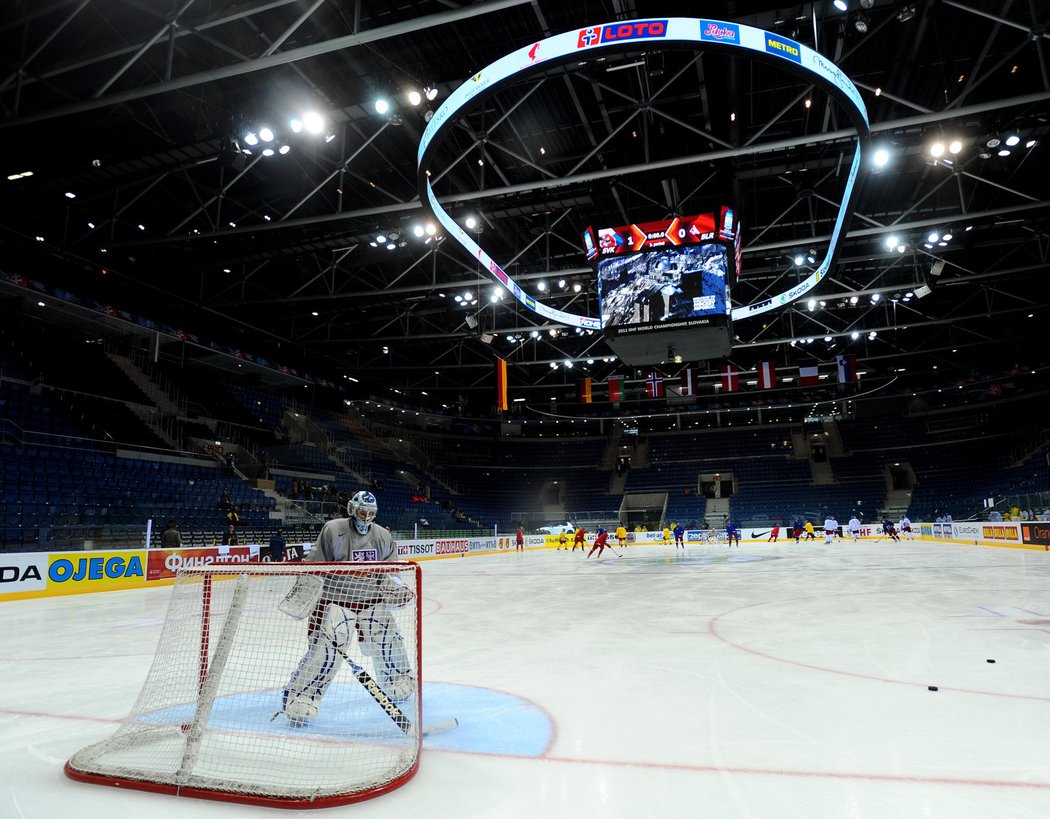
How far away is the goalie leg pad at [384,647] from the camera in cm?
362

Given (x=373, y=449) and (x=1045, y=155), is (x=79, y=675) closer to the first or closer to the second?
(x=1045, y=155)

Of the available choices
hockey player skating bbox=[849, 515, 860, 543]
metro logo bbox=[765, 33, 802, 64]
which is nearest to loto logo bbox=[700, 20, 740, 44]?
metro logo bbox=[765, 33, 802, 64]

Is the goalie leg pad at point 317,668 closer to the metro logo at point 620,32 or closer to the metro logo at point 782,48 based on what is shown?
the metro logo at point 620,32

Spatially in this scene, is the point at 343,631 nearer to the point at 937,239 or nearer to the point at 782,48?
the point at 782,48

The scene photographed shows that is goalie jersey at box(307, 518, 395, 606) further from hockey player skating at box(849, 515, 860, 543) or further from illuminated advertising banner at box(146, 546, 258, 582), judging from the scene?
hockey player skating at box(849, 515, 860, 543)

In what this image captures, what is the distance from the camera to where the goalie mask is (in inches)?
156

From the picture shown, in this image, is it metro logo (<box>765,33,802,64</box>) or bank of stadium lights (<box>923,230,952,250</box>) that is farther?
bank of stadium lights (<box>923,230,952,250</box>)

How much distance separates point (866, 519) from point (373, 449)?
30.5 meters

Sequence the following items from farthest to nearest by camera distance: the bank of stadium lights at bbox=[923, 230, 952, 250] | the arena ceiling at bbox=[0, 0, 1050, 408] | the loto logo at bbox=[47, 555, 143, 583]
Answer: the bank of stadium lights at bbox=[923, 230, 952, 250] → the loto logo at bbox=[47, 555, 143, 583] → the arena ceiling at bbox=[0, 0, 1050, 408]

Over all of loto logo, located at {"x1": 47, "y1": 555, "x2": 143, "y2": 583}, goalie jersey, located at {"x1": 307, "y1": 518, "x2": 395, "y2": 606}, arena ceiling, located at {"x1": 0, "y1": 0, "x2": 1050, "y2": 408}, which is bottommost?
loto logo, located at {"x1": 47, "y1": 555, "x2": 143, "y2": 583}

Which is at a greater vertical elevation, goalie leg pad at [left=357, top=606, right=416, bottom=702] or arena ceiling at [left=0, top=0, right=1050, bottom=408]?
arena ceiling at [left=0, top=0, right=1050, bottom=408]

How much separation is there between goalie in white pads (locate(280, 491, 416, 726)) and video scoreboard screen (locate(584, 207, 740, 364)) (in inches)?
461

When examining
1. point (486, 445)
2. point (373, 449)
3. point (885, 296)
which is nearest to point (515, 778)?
point (885, 296)

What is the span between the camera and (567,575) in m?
15.7
